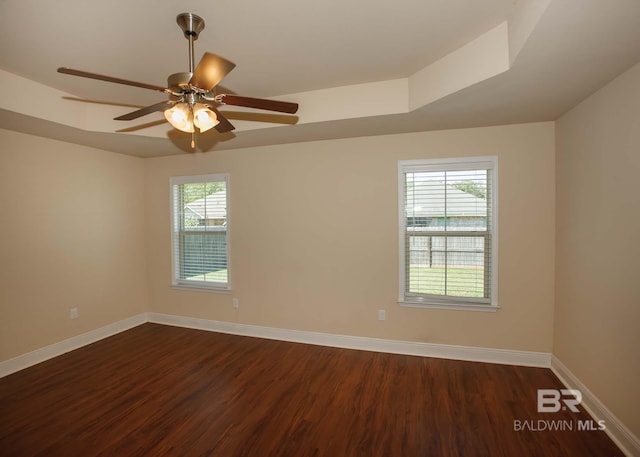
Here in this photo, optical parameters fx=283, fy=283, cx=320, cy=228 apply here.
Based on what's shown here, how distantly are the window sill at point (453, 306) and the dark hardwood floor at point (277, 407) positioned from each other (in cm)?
55

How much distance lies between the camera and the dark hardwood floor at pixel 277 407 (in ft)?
6.25

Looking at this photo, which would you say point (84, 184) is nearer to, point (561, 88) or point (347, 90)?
point (347, 90)

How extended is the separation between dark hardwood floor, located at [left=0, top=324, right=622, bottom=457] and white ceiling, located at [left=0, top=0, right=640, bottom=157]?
2.30m

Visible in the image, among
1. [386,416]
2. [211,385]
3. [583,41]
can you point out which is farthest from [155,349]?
[583,41]

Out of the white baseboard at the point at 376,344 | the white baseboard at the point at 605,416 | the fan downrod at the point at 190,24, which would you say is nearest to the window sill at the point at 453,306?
the white baseboard at the point at 376,344

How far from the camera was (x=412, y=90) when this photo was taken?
8.06 feet

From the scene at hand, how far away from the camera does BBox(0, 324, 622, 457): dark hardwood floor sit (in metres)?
1.90

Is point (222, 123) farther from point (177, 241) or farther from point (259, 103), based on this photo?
point (177, 241)

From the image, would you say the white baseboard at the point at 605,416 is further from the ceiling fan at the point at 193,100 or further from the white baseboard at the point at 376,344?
the ceiling fan at the point at 193,100

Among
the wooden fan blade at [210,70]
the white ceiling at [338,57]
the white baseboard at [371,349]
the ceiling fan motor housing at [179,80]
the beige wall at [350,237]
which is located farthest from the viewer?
the beige wall at [350,237]

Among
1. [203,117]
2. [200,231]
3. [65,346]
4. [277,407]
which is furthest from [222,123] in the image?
[65,346]

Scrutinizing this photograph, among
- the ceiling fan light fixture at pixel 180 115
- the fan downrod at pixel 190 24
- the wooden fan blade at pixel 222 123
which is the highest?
the fan downrod at pixel 190 24

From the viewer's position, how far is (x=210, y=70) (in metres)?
1.38

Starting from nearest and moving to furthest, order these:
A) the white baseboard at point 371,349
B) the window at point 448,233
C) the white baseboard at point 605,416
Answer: the white baseboard at point 605,416, the white baseboard at point 371,349, the window at point 448,233
